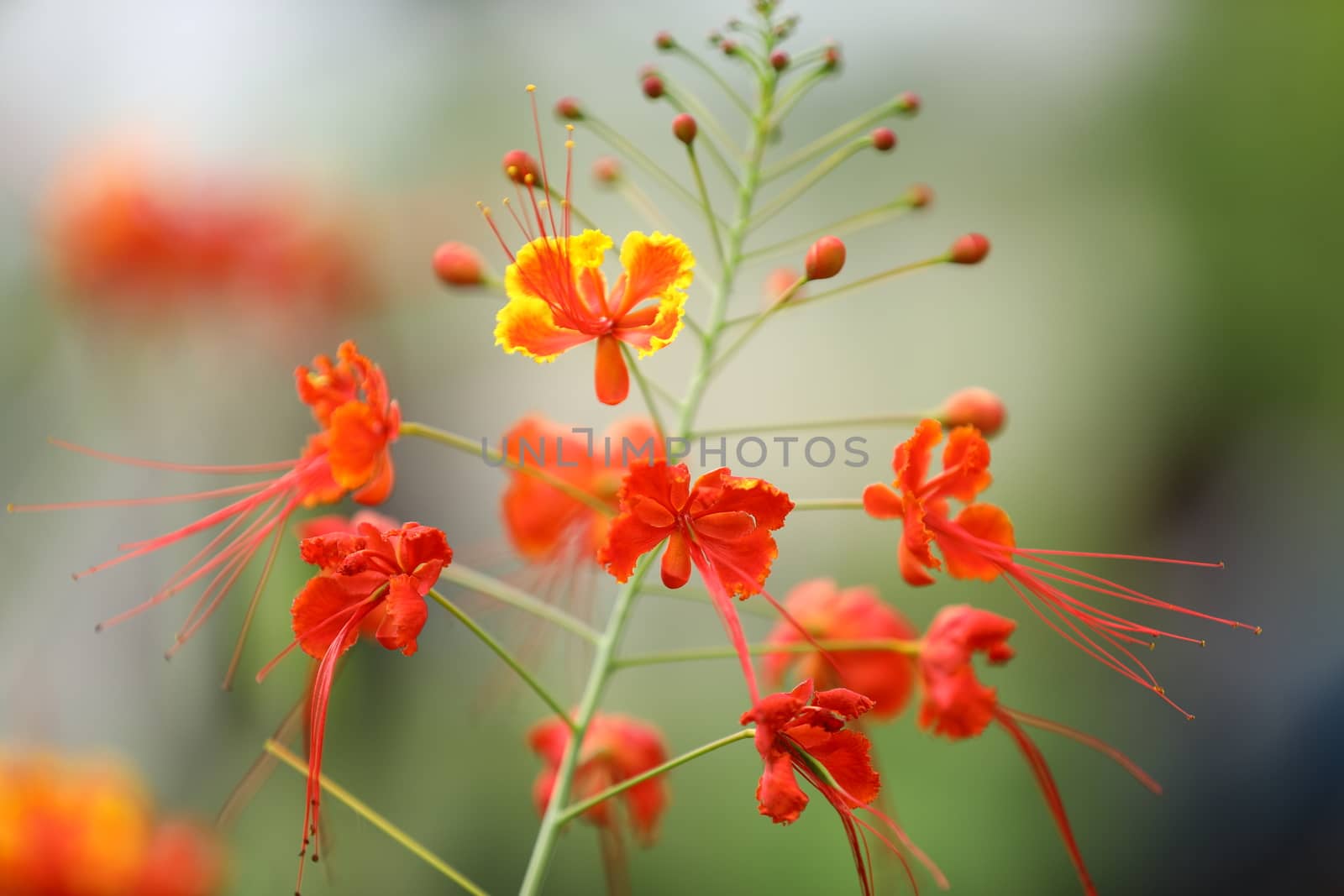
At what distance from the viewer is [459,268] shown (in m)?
1.08

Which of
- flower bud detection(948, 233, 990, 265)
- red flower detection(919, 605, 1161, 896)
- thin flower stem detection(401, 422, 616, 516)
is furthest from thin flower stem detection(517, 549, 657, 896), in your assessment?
flower bud detection(948, 233, 990, 265)

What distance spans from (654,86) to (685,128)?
141 millimetres

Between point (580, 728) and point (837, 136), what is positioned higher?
point (837, 136)

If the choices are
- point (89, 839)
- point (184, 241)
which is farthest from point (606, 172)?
point (184, 241)

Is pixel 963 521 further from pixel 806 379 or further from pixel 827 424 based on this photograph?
pixel 806 379

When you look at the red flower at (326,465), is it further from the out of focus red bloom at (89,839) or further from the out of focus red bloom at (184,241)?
the out of focus red bloom at (184,241)

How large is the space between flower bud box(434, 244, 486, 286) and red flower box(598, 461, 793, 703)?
0.41m

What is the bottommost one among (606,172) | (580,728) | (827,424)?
(580,728)

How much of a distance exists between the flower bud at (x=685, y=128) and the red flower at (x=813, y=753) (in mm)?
544

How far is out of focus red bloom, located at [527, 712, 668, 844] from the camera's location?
119 cm

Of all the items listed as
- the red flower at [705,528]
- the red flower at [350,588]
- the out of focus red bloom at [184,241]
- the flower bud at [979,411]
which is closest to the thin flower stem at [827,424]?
the flower bud at [979,411]

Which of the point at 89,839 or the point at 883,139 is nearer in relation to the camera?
the point at 883,139

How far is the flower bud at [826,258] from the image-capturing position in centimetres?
90

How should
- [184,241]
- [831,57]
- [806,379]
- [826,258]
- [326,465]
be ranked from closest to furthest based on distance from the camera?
1. [826,258]
2. [326,465]
3. [831,57]
4. [184,241]
5. [806,379]
